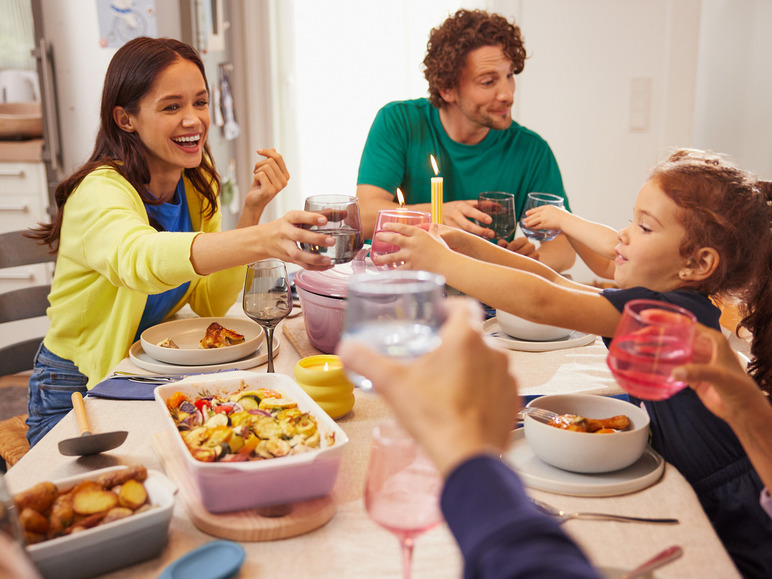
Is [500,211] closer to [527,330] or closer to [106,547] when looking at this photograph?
[527,330]

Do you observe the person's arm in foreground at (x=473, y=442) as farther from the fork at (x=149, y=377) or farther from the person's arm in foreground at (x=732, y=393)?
the fork at (x=149, y=377)

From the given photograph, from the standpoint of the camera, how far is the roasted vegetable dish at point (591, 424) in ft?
3.43

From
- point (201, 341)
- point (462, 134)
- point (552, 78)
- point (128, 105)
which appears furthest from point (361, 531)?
point (552, 78)

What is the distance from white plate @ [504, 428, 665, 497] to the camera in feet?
3.12

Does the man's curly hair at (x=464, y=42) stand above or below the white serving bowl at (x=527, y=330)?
above

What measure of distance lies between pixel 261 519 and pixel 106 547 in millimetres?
191

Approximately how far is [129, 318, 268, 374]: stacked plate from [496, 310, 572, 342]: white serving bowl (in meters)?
0.52

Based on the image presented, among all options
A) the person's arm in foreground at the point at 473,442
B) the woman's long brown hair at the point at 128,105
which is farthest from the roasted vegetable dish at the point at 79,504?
the woman's long brown hair at the point at 128,105

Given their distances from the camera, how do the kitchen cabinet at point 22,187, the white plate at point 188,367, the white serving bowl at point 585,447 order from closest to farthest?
the white serving bowl at point 585,447
the white plate at point 188,367
the kitchen cabinet at point 22,187

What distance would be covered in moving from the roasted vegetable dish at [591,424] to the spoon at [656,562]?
10.2 inches

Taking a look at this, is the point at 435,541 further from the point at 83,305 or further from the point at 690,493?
the point at 83,305

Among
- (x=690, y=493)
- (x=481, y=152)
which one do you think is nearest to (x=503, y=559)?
(x=690, y=493)

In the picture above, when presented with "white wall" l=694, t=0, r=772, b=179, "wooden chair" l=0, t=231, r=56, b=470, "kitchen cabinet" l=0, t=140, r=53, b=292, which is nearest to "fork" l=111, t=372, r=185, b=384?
"wooden chair" l=0, t=231, r=56, b=470

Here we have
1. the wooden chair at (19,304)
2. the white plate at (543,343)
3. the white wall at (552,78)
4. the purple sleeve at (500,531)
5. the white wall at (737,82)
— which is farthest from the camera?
the white wall at (737,82)
